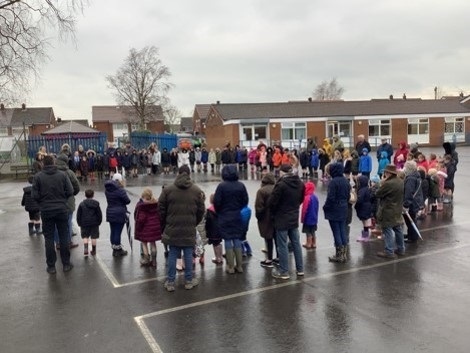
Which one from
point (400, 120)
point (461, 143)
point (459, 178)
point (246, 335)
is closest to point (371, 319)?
point (246, 335)

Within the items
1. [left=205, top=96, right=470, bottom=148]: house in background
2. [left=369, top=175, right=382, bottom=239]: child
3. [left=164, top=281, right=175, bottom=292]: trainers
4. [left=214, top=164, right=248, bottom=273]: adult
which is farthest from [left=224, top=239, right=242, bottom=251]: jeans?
[left=205, top=96, right=470, bottom=148]: house in background

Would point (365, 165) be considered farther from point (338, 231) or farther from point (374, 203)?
point (338, 231)

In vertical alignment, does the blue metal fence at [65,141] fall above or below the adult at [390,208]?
above

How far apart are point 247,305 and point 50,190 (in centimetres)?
376

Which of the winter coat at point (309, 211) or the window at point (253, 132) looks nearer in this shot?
A: the winter coat at point (309, 211)

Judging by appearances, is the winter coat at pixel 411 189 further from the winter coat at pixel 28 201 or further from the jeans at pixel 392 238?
the winter coat at pixel 28 201

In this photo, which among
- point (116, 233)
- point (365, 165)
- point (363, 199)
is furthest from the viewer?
point (365, 165)

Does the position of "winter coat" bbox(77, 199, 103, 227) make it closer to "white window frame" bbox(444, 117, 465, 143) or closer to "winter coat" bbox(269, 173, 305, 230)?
"winter coat" bbox(269, 173, 305, 230)

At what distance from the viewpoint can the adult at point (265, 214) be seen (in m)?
7.35

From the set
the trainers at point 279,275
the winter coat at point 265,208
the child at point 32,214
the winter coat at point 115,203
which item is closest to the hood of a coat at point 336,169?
the winter coat at point 265,208

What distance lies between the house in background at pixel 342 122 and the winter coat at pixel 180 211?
37.5 m

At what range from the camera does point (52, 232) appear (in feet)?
25.0

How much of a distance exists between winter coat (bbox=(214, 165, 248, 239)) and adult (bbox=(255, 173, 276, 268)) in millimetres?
283

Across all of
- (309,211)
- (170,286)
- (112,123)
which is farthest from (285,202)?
(112,123)
